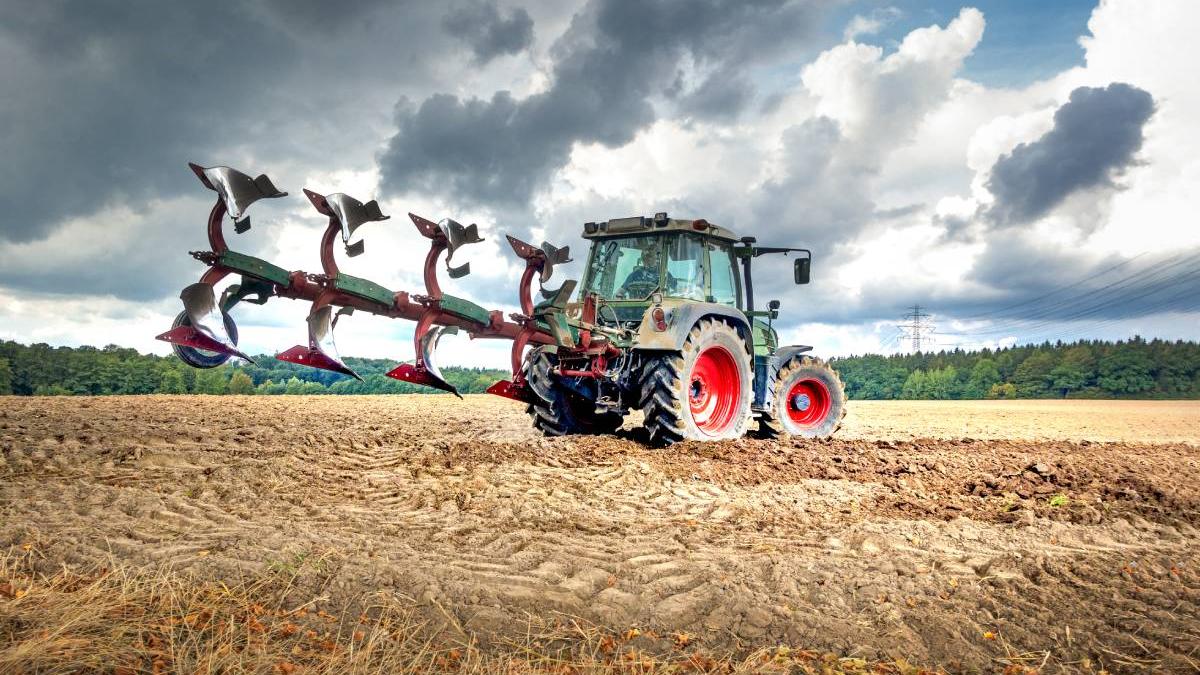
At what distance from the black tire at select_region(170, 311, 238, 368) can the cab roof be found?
4542mm

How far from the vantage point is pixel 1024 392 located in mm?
49438

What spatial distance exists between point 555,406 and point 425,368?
2.88 metres

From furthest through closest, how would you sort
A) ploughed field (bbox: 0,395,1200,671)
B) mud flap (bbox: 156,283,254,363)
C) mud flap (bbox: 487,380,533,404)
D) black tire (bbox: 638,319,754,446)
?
mud flap (bbox: 487,380,533,404) < black tire (bbox: 638,319,754,446) < mud flap (bbox: 156,283,254,363) < ploughed field (bbox: 0,395,1200,671)

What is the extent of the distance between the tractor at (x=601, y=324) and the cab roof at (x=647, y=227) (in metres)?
0.02

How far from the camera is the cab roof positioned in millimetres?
8698

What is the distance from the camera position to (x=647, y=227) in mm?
8758

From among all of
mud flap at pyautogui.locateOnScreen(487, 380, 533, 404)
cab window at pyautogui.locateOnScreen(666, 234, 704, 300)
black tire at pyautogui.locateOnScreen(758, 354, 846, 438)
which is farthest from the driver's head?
black tire at pyautogui.locateOnScreen(758, 354, 846, 438)

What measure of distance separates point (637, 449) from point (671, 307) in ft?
5.59

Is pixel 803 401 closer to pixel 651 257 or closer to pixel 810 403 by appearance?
pixel 810 403

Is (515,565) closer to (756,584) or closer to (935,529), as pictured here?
(756,584)

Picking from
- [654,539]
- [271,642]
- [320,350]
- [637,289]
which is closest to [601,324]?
[637,289]

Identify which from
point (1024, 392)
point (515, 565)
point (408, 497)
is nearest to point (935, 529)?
point (515, 565)

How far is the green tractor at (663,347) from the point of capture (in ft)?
25.8

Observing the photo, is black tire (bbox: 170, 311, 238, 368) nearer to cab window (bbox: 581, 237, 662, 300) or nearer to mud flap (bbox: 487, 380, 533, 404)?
mud flap (bbox: 487, 380, 533, 404)
